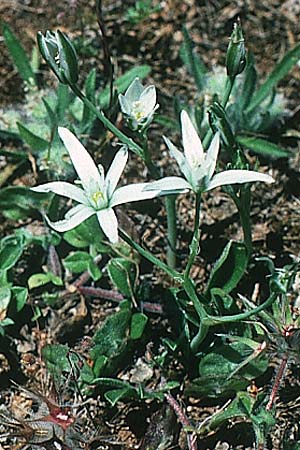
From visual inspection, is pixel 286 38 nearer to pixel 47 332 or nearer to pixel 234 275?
pixel 234 275

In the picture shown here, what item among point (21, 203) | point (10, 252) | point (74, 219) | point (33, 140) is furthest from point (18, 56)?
Result: point (74, 219)

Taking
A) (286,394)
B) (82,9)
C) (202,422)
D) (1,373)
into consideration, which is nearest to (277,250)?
(286,394)

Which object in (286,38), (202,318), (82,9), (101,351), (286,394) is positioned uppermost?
(82,9)

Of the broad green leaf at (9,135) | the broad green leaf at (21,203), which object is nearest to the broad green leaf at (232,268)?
the broad green leaf at (21,203)

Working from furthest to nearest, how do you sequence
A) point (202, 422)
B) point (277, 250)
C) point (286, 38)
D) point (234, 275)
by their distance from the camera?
point (286, 38), point (277, 250), point (234, 275), point (202, 422)

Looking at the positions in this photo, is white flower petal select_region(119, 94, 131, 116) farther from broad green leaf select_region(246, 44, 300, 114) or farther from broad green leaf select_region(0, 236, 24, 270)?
broad green leaf select_region(246, 44, 300, 114)

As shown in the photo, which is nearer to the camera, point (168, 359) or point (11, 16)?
point (168, 359)
